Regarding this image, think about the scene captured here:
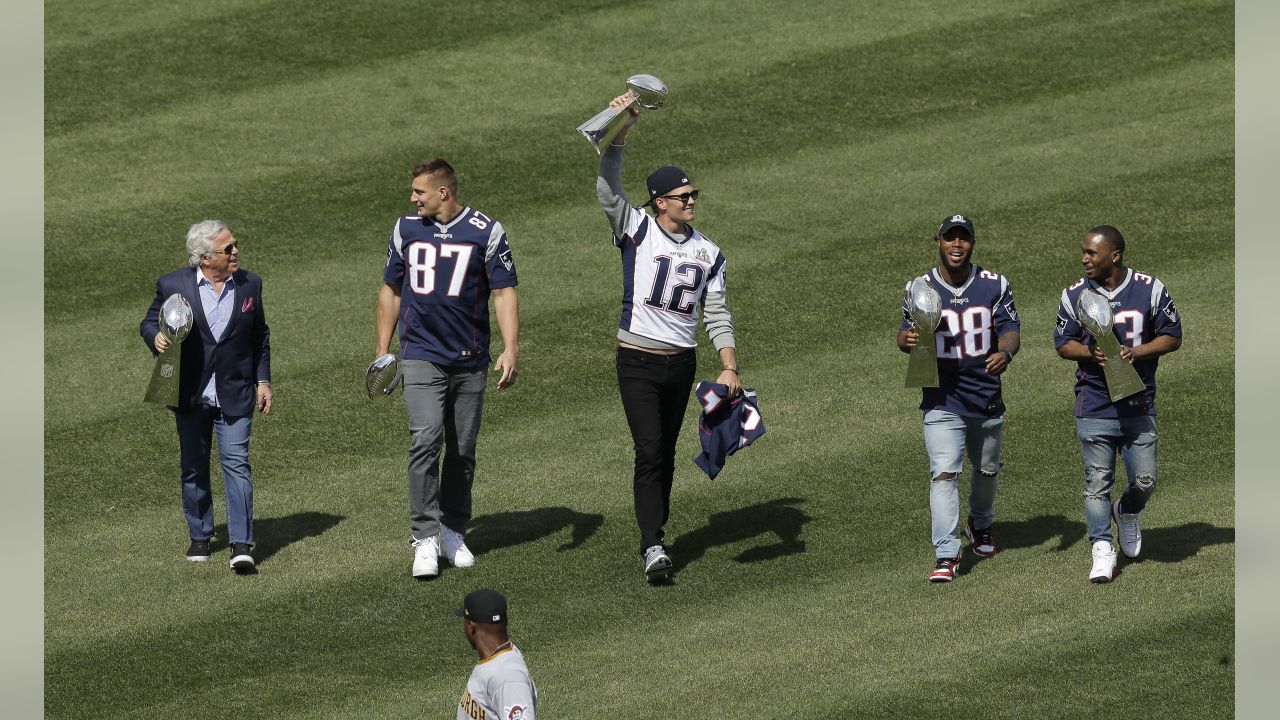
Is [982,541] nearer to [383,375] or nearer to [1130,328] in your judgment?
[1130,328]

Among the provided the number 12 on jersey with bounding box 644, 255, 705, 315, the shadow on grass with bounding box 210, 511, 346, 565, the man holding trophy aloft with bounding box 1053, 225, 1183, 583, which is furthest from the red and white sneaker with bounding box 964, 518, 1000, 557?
the shadow on grass with bounding box 210, 511, 346, 565

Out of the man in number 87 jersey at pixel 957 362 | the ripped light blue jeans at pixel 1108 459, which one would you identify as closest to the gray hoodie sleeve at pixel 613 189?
the man in number 87 jersey at pixel 957 362

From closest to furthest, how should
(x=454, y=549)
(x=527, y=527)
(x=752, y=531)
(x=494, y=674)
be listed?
1. (x=494, y=674)
2. (x=454, y=549)
3. (x=752, y=531)
4. (x=527, y=527)

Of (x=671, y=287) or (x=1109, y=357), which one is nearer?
(x=1109, y=357)

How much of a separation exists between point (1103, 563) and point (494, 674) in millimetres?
4267

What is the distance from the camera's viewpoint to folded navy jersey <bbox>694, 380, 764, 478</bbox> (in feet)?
31.6

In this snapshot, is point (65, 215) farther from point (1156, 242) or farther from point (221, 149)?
point (1156, 242)

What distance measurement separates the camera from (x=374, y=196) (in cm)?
1565

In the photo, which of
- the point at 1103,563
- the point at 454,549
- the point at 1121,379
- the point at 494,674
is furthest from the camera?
the point at 454,549

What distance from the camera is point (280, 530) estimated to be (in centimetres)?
1046

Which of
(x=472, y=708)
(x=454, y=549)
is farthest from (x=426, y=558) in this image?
(x=472, y=708)

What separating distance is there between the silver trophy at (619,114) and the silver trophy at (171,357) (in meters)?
2.52

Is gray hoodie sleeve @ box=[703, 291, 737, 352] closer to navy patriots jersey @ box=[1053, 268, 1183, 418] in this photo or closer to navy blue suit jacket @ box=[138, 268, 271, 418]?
navy patriots jersey @ box=[1053, 268, 1183, 418]

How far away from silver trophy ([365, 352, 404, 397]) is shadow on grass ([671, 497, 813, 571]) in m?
1.93
